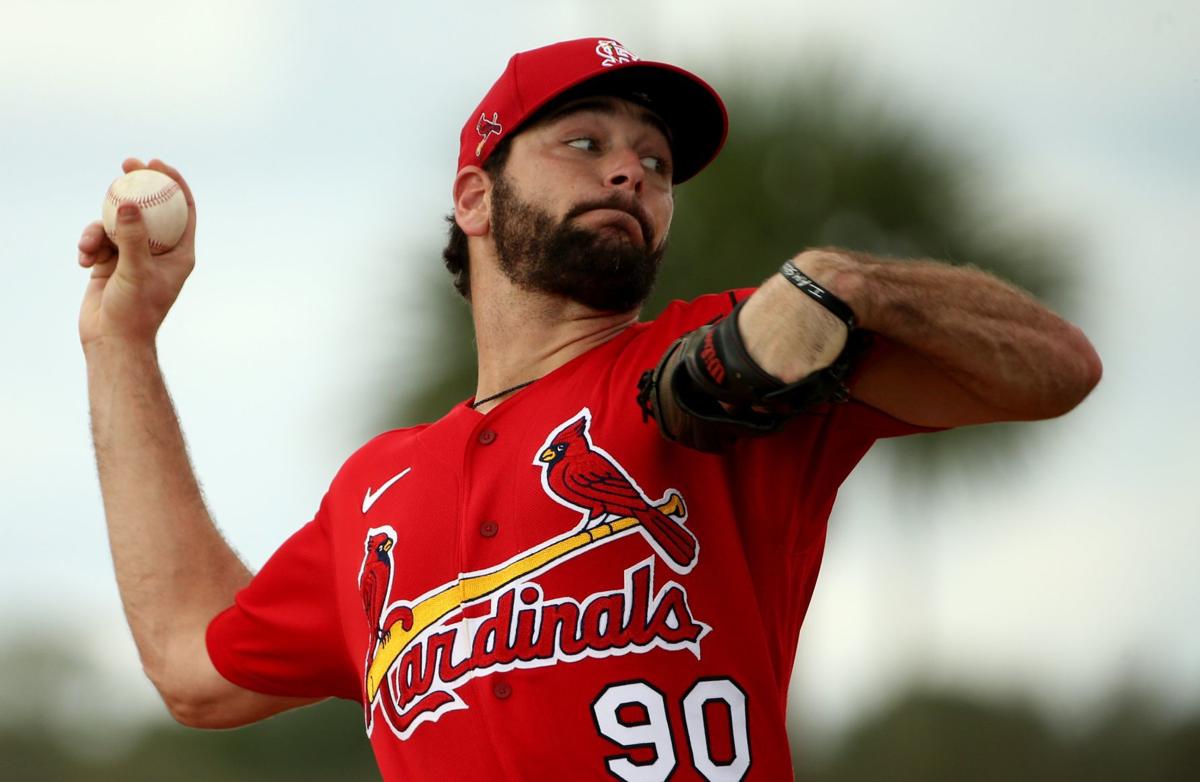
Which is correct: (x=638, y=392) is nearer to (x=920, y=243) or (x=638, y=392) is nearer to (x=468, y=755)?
(x=468, y=755)

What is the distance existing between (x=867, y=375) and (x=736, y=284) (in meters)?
11.2

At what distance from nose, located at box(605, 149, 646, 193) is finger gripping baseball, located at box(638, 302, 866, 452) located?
0.78 m

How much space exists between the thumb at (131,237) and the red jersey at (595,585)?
1002 millimetres

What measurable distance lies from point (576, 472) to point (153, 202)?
151cm

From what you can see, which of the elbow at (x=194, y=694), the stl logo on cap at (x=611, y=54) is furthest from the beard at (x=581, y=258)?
the elbow at (x=194, y=694)

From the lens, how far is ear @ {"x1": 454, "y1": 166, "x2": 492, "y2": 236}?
3.86 meters

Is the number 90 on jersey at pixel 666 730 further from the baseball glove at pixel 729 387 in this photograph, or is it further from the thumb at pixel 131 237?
the thumb at pixel 131 237

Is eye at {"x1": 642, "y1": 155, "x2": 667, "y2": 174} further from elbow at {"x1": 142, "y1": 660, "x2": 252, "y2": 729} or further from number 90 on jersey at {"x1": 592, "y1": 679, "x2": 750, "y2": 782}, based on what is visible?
elbow at {"x1": 142, "y1": 660, "x2": 252, "y2": 729}

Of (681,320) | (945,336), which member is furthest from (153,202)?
(945,336)

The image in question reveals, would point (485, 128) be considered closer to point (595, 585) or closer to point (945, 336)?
point (595, 585)

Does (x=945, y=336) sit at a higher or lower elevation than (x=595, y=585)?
higher

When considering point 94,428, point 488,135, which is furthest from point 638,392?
point 94,428

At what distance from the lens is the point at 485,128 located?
379 centimetres

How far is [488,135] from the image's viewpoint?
12.4 feet
